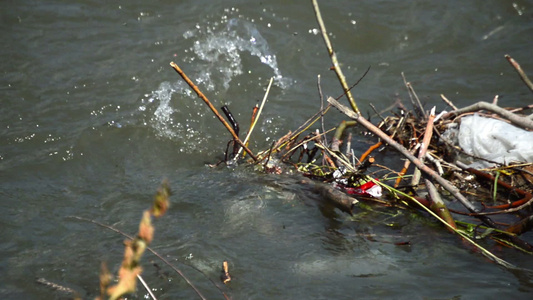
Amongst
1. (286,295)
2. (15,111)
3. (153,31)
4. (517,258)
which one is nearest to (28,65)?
(15,111)

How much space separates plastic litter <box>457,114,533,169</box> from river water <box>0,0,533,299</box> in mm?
654

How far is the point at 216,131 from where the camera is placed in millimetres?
4965

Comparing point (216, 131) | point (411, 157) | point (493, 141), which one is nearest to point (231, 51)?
point (216, 131)

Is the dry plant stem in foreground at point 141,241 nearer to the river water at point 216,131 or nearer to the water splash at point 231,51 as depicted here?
the river water at point 216,131

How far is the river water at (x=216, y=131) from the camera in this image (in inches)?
105

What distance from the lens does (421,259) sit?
2729mm

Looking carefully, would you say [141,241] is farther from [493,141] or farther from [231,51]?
[231,51]

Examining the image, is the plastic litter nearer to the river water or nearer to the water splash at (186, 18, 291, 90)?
the river water

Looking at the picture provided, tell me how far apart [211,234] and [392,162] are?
1690 mm

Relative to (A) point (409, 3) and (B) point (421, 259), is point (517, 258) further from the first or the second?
(A) point (409, 3)

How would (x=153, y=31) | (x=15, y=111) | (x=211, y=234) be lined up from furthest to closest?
(x=153, y=31), (x=15, y=111), (x=211, y=234)

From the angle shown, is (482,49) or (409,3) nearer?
(482,49)

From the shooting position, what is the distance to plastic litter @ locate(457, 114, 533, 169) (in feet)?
11.3

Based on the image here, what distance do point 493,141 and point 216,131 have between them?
7.55 feet
